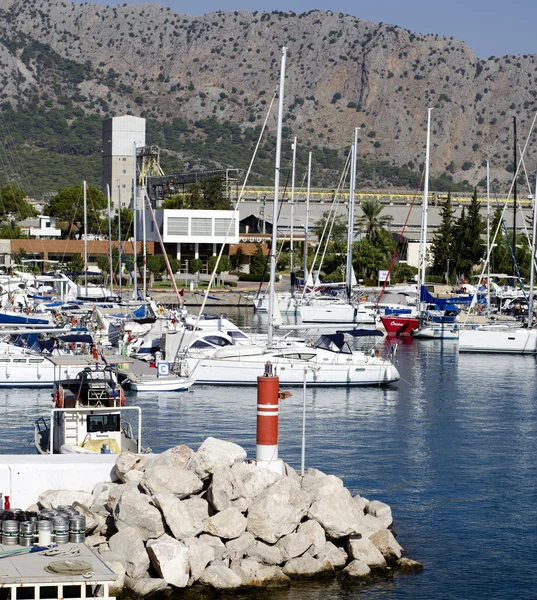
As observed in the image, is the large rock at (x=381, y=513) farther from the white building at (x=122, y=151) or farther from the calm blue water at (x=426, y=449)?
the white building at (x=122, y=151)

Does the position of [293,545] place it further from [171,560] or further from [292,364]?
[292,364]

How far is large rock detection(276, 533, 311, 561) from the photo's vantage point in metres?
24.1

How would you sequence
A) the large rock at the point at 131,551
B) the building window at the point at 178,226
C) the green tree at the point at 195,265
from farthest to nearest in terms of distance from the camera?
1. the building window at the point at 178,226
2. the green tree at the point at 195,265
3. the large rock at the point at 131,551

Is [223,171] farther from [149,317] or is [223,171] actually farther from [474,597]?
[474,597]

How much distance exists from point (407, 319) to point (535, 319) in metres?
8.55

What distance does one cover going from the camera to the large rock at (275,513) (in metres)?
24.0

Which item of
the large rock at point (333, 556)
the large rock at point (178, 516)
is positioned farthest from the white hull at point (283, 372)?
the large rock at point (178, 516)

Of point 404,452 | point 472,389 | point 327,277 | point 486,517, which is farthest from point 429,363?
point 327,277

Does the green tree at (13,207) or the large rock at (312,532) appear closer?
the large rock at (312,532)

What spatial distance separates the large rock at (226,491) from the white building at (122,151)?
552 feet

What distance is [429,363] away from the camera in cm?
6381

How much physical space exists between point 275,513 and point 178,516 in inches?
82.7

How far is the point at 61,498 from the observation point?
2542 centimetres

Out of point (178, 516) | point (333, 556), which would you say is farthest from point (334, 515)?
point (178, 516)
